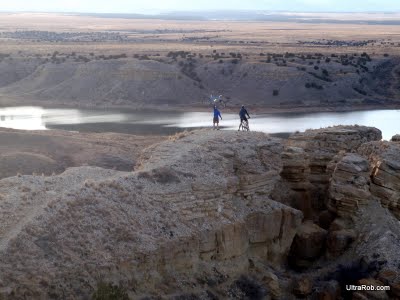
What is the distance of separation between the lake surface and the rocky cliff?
843 inches

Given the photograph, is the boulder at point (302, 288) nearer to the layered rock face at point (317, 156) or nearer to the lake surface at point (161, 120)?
the layered rock face at point (317, 156)

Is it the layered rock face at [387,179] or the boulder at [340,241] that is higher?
the layered rock face at [387,179]

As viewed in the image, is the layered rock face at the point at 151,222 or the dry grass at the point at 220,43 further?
the dry grass at the point at 220,43

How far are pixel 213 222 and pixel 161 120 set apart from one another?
3227 cm

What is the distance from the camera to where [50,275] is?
432 inches

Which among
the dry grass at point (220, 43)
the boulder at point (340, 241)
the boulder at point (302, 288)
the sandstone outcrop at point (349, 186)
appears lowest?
the dry grass at point (220, 43)

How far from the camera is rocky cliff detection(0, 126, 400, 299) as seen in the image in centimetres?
1160

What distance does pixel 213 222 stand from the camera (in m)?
13.6

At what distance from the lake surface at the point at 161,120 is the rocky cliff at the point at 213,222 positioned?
70.2ft

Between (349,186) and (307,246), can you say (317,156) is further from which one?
(307,246)

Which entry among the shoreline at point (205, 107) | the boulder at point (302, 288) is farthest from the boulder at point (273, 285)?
the shoreline at point (205, 107)

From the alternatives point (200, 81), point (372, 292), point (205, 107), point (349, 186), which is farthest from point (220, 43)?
point (372, 292)

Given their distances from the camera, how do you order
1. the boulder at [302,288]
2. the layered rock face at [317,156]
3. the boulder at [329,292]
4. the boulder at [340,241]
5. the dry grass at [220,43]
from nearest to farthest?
1. the boulder at [329,292]
2. the boulder at [302,288]
3. the boulder at [340,241]
4. the layered rock face at [317,156]
5. the dry grass at [220,43]

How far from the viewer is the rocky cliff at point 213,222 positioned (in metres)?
11.6
